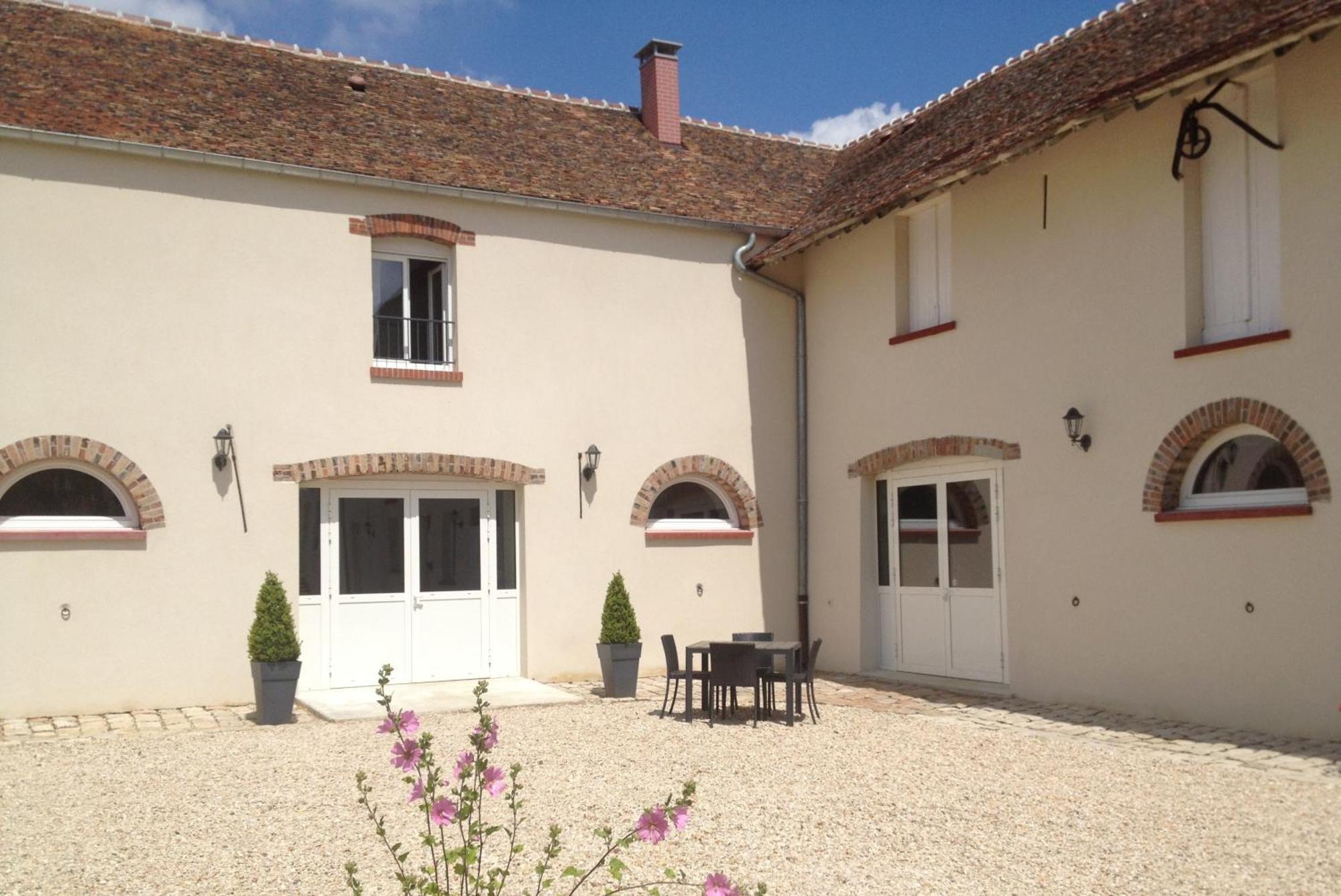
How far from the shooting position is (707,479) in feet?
44.7

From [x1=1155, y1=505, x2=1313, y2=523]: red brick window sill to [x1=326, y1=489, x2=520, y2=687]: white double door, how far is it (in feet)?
20.5

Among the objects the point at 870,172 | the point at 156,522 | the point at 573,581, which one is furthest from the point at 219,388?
the point at 870,172

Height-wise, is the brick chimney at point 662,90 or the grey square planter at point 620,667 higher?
the brick chimney at point 662,90

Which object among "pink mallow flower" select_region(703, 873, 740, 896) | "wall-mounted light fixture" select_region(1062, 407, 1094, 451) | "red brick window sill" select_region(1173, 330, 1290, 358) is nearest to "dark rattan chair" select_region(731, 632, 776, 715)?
"wall-mounted light fixture" select_region(1062, 407, 1094, 451)

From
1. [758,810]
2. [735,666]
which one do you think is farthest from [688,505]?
[758,810]

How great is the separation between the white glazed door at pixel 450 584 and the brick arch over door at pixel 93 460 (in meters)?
2.46

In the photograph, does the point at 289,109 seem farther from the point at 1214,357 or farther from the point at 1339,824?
the point at 1339,824

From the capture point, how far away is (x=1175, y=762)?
789 centimetres

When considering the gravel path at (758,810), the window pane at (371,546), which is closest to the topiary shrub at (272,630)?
the gravel path at (758,810)

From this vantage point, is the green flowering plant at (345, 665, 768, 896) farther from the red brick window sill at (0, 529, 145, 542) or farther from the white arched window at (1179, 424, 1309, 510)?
the red brick window sill at (0, 529, 145, 542)

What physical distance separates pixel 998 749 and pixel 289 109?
8.87 meters

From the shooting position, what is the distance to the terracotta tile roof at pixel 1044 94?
873 cm

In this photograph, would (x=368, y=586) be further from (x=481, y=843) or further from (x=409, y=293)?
→ (x=481, y=843)

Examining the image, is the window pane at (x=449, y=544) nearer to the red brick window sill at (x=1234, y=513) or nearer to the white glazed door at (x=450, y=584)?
the white glazed door at (x=450, y=584)
